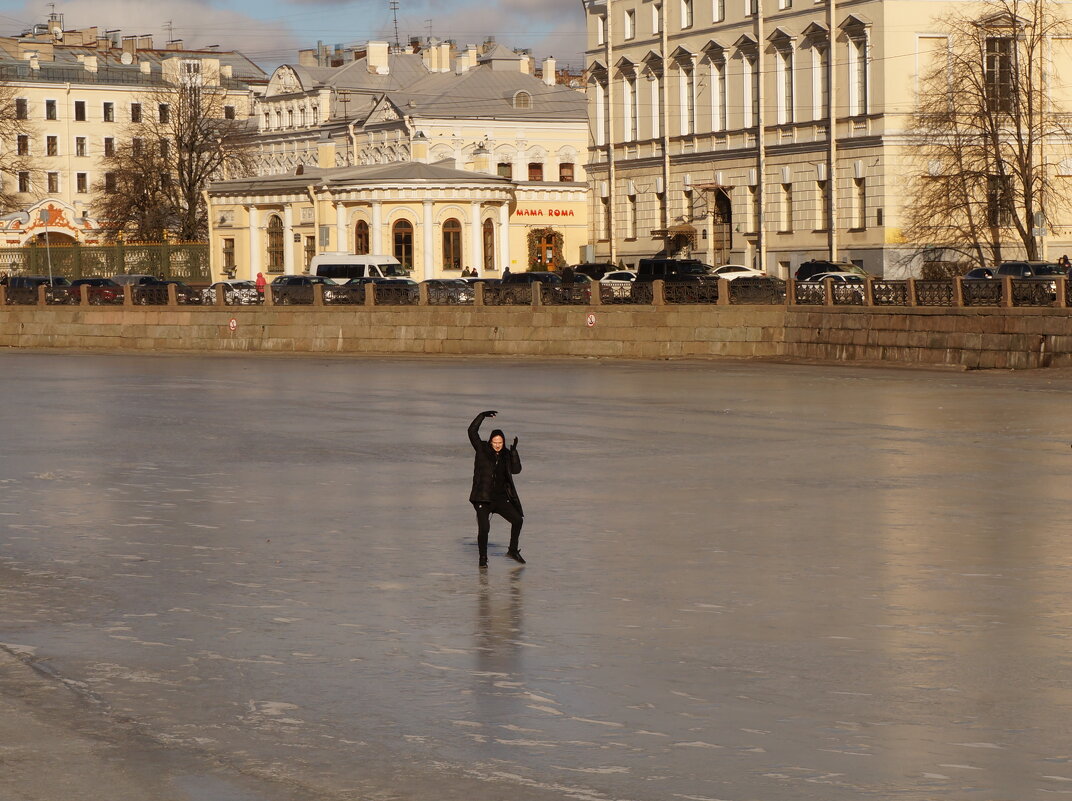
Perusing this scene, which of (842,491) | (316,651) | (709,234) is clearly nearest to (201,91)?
(709,234)

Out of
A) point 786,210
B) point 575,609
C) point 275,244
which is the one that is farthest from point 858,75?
point 575,609

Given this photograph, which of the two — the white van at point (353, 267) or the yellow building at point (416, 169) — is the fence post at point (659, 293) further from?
the yellow building at point (416, 169)

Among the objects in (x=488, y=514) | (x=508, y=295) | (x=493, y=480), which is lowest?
(x=488, y=514)

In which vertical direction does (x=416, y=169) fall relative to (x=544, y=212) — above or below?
above

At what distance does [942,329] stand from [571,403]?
31.7 feet

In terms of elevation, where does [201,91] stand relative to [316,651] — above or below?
above

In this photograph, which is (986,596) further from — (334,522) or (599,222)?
(599,222)

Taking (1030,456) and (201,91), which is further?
(201,91)

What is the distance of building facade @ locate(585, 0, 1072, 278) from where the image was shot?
167ft

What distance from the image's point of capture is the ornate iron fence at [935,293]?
3481 cm

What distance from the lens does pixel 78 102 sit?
101625 millimetres

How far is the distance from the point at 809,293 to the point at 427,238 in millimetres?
27849

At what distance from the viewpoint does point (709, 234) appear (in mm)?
58156

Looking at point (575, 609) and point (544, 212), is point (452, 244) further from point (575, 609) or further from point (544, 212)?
point (575, 609)
